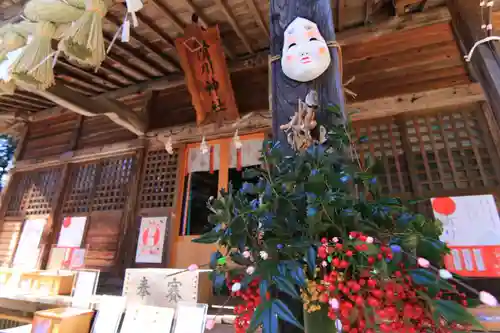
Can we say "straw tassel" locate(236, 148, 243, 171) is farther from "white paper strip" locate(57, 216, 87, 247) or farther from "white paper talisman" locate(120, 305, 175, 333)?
"white paper strip" locate(57, 216, 87, 247)

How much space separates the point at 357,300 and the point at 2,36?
428 cm

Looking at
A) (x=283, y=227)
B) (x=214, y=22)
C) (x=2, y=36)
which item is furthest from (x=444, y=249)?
(x=214, y=22)

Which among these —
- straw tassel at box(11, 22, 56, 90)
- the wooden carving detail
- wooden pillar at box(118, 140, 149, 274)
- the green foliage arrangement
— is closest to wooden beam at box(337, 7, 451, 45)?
the wooden carving detail

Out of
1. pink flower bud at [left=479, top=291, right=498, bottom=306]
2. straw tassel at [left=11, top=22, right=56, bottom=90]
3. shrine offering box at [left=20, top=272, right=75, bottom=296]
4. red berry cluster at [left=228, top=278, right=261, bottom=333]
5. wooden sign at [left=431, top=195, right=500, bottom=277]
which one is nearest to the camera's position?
pink flower bud at [left=479, top=291, right=498, bottom=306]

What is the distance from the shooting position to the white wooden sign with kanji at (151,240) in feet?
15.5

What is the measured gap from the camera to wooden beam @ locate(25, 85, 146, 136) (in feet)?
12.8

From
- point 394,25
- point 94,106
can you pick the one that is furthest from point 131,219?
point 394,25

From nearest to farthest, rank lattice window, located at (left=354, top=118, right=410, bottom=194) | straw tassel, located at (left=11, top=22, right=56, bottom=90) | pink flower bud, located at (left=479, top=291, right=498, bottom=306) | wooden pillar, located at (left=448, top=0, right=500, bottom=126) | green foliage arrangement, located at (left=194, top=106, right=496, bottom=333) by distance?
pink flower bud, located at (left=479, top=291, right=498, bottom=306) < green foliage arrangement, located at (left=194, top=106, right=496, bottom=333) < wooden pillar, located at (left=448, top=0, right=500, bottom=126) < straw tassel, located at (left=11, top=22, right=56, bottom=90) < lattice window, located at (left=354, top=118, right=410, bottom=194)

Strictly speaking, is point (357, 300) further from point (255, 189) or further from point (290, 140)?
point (290, 140)

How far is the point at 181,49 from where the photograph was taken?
448 centimetres

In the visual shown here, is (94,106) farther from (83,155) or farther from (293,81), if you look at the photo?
(293,81)

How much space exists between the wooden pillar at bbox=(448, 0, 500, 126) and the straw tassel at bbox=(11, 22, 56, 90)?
3.76 meters

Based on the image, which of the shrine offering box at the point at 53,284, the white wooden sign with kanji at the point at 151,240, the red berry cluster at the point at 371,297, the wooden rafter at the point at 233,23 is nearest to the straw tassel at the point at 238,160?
the white wooden sign with kanji at the point at 151,240

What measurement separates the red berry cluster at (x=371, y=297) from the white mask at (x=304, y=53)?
812 mm
